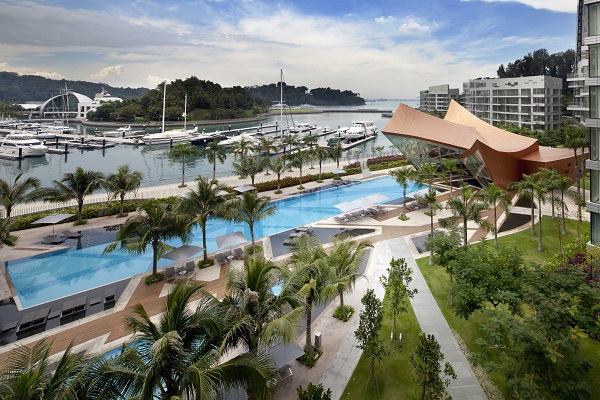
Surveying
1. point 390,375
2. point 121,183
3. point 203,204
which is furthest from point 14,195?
point 390,375

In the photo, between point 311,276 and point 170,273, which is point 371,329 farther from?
point 170,273

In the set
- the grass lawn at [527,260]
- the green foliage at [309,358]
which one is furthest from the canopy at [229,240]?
the grass lawn at [527,260]

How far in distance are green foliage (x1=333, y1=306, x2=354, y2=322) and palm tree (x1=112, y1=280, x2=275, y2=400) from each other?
7.46 m

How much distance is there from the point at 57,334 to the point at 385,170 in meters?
42.7

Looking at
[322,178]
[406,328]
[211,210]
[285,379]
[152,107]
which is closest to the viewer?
[285,379]

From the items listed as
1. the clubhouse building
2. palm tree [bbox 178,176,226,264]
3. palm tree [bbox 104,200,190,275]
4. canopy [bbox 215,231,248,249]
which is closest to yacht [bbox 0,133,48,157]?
palm tree [bbox 178,176,226,264]

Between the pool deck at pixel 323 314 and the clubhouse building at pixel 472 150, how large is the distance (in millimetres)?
8842

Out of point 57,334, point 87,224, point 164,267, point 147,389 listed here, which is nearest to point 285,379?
point 147,389

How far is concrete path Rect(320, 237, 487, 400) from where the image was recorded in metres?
11.2

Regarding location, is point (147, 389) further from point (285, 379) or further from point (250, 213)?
point (250, 213)

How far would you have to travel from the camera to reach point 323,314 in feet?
52.2

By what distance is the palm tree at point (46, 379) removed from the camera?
19.7ft

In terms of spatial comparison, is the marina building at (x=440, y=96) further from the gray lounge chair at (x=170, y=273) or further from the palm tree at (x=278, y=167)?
the gray lounge chair at (x=170, y=273)

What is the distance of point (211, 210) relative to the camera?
66.8ft
